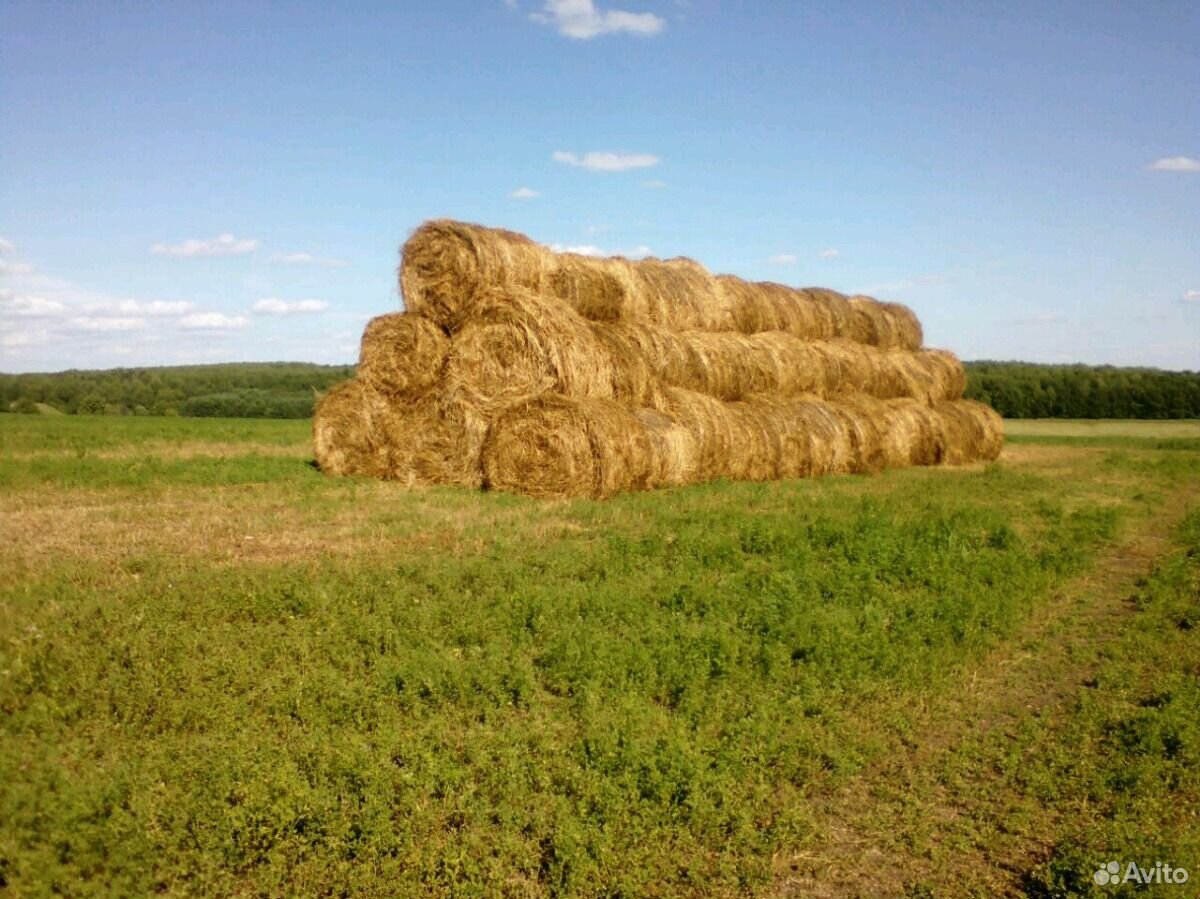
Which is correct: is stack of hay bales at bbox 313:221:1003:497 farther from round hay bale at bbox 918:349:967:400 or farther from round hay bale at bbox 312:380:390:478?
round hay bale at bbox 918:349:967:400

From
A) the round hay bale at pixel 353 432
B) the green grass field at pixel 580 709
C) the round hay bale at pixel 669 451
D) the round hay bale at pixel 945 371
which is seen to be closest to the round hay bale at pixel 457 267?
the round hay bale at pixel 353 432

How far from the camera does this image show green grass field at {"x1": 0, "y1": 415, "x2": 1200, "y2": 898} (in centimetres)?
444

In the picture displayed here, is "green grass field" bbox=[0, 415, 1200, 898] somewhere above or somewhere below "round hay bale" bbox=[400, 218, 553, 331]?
below

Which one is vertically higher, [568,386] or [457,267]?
[457,267]

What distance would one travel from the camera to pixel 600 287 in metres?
16.5

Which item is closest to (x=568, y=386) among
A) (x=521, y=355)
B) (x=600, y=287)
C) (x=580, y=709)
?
(x=521, y=355)

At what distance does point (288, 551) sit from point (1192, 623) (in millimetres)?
9040

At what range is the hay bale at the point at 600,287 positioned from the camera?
15.1 metres

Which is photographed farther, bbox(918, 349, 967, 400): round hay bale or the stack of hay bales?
bbox(918, 349, 967, 400): round hay bale

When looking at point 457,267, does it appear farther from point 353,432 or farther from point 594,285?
point 353,432

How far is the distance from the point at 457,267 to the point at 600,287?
2.83 m

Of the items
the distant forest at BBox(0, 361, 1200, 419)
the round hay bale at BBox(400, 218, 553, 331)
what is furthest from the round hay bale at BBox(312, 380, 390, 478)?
the distant forest at BBox(0, 361, 1200, 419)

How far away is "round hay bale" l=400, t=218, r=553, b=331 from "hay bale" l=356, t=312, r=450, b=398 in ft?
1.23

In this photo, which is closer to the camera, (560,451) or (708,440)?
(560,451)
